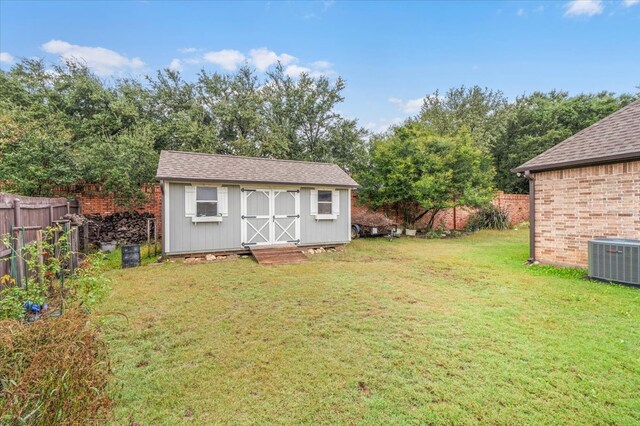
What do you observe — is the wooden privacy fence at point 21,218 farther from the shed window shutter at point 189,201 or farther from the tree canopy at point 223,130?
the tree canopy at point 223,130

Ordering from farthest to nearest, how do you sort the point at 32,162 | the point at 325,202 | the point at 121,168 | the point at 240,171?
the point at 325,202 < the point at 121,168 < the point at 240,171 < the point at 32,162

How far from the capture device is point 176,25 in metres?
11.5

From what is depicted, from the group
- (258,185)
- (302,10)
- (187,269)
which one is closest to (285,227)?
(258,185)

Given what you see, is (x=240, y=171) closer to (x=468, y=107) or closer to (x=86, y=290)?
(x=86, y=290)

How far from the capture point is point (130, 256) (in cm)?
747

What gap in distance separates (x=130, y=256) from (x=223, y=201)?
2.74 meters

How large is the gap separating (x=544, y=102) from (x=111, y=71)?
28.0m

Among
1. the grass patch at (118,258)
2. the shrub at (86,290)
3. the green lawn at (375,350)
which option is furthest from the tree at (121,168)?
the shrub at (86,290)

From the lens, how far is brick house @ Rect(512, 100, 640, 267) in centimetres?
A: 588

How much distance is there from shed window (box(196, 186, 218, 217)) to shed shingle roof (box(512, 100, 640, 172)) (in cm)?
841

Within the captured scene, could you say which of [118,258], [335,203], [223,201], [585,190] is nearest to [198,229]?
A: [223,201]

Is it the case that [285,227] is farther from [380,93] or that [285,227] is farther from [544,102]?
[544,102]

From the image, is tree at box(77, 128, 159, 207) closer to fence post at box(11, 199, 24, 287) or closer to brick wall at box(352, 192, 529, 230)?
fence post at box(11, 199, 24, 287)

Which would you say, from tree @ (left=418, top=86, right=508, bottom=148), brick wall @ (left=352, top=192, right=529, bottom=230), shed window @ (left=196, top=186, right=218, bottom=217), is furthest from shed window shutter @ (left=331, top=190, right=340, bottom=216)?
tree @ (left=418, top=86, right=508, bottom=148)
